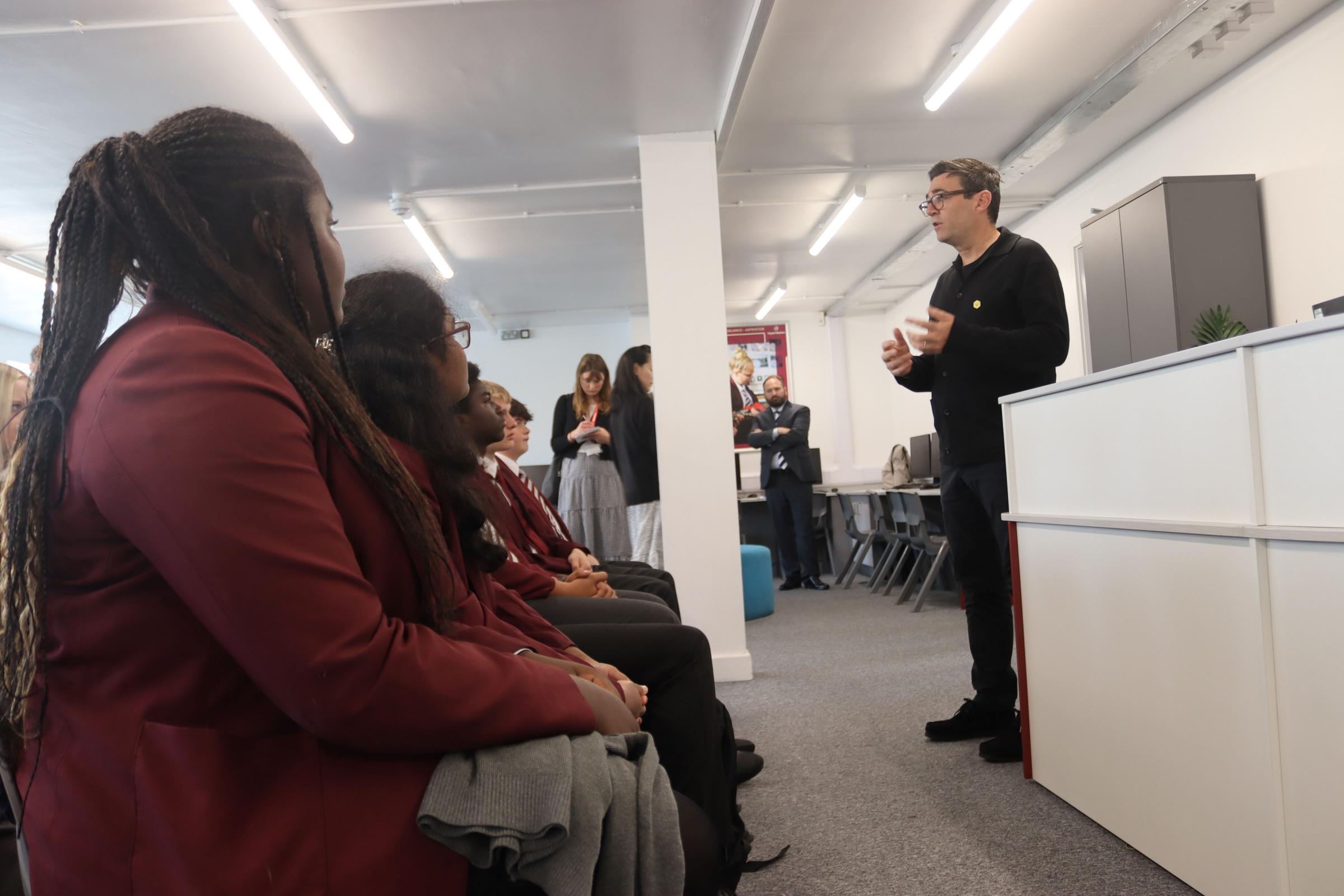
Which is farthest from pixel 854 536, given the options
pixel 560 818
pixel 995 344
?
pixel 560 818

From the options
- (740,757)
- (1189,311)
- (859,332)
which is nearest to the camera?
(740,757)

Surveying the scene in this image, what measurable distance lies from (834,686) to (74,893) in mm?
3393

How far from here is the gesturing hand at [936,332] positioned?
8.39 feet

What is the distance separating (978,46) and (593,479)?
2.81 meters

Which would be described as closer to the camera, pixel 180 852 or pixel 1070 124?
pixel 180 852

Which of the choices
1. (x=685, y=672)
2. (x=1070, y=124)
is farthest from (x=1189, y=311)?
(x=685, y=672)

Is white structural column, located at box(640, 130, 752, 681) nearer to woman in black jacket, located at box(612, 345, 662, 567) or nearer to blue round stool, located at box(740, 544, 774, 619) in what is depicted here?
woman in black jacket, located at box(612, 345, 662, 567)

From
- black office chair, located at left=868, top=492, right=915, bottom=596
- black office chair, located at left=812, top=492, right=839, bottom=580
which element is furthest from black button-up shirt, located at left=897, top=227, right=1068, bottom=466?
black office chair, located at left=812, top=492, right=839, bottom=580

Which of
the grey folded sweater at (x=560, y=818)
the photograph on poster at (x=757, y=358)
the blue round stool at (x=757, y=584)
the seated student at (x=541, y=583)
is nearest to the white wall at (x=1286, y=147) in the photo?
the seated student at (x=541, y=583)

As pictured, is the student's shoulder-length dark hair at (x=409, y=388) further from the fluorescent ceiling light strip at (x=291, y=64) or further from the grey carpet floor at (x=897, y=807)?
the fluorescent ceiling light strip at (x=291, y=64)

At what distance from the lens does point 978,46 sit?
4.18 metres

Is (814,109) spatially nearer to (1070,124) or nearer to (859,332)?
(1070,124)

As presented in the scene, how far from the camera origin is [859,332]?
11320 millimetres

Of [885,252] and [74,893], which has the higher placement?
[885,252]
